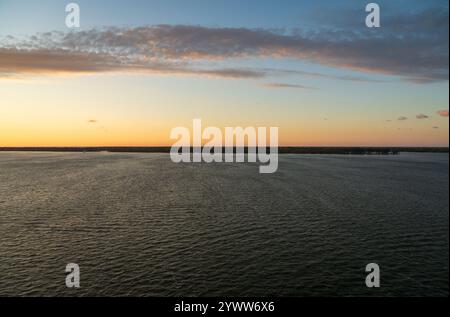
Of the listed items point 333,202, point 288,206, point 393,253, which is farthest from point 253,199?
point 393,253

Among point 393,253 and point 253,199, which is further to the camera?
point 253,199

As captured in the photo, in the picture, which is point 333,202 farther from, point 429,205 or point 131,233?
point 131,233
